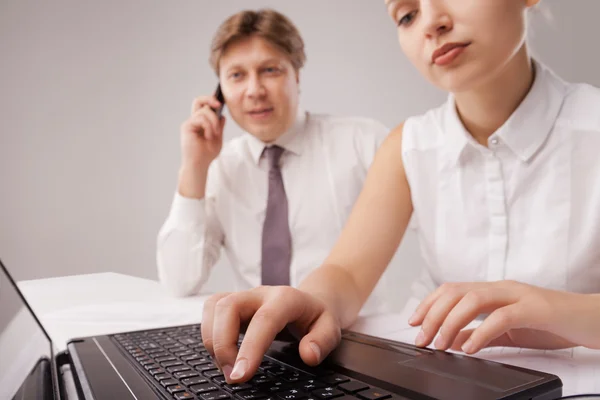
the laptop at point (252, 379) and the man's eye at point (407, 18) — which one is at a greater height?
the man's eye at point (407, 18)

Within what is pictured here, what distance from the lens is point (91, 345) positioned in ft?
1.82

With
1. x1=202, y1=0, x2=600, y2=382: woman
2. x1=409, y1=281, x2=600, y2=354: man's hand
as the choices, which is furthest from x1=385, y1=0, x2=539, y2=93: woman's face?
x1=409, y1=281, x2=600, y2=354: man's hand

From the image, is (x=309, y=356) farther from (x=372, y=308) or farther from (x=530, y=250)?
(x=372, y=308)

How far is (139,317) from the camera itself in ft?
2.85

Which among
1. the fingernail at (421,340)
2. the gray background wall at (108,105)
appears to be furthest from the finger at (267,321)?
the gray background wall at (108,105)

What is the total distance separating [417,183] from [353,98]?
153 centimetres

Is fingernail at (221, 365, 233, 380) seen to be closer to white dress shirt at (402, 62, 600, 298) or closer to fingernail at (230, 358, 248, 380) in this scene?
fingernail at (230, 358, 248, 380)

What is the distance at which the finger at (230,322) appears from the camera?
0.41 metres

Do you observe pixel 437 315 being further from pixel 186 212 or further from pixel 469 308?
pixel 186 212

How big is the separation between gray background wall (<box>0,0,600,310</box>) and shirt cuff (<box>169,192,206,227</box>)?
105 cm

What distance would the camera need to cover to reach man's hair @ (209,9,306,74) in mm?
1591

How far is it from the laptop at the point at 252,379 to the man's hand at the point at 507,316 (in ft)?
0.14

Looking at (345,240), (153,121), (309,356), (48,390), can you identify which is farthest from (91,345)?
(153,121)

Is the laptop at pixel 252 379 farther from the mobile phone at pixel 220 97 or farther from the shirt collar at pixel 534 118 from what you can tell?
the mobile phone at pixel 220 97
